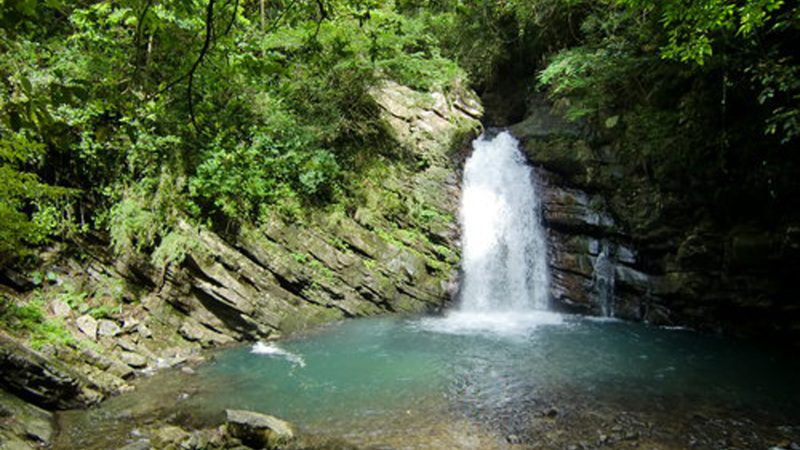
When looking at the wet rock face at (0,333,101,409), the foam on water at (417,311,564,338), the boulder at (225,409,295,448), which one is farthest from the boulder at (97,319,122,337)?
the foam on water at (417,311,564,338)

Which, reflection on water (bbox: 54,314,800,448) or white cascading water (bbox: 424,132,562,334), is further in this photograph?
white cascading water (bbox: 424,132,562,334)

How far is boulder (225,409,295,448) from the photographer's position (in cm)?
474

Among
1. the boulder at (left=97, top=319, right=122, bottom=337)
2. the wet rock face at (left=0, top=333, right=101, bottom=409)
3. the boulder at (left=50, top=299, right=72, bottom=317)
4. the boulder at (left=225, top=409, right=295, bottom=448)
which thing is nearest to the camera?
the boulder at (left=225, top=409, right=295, bottom=448)

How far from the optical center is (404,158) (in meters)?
12.7

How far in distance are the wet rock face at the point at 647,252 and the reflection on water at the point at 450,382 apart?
91 cm

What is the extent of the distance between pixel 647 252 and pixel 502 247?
3.33m

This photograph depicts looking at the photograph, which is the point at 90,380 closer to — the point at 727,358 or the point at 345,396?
the point at 345,396

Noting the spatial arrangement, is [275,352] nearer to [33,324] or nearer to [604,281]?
[33,324]

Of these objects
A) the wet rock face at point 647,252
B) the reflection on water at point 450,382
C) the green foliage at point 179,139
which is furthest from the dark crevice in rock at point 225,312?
the wet rock face at point 647,252

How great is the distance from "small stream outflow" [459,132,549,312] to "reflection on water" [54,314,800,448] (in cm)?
214

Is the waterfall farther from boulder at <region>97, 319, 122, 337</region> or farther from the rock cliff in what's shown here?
boulder at <region>97, 319, 122, 337</region>

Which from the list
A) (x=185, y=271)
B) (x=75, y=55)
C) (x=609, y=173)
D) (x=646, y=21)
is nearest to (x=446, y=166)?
(x=609, y=173)

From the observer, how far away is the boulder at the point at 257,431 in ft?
15.6

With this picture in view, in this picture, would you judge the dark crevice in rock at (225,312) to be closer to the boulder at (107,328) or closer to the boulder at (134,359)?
the boulder at (107,328)
